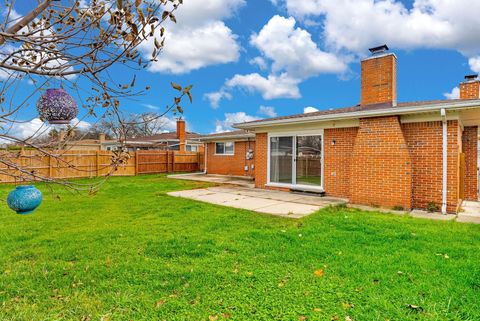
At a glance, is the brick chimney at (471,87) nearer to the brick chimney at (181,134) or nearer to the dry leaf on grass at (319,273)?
the dry leaf on grass at (319,273)

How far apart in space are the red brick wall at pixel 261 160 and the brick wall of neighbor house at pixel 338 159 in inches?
101

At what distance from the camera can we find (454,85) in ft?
38.4

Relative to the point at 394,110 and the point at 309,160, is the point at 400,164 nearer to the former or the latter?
the point at 394,110

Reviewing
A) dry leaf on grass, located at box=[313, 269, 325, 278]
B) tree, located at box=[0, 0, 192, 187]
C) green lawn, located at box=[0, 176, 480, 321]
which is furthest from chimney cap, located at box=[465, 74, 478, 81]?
tree, located at box=[0, 0, 192, 187]

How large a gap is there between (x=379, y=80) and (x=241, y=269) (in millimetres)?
7989

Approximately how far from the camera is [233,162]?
17094mm

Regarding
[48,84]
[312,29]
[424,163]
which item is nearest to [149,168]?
[312,29]

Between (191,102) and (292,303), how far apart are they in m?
2.22

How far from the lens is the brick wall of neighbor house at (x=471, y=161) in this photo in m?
9.04

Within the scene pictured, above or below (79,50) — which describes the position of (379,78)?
above

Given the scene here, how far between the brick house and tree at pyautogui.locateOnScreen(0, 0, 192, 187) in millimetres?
7054

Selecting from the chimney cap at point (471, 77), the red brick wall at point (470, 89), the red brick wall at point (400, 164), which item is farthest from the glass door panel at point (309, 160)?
the chimney cap at point (471, 77)

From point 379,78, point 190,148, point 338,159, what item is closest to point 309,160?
point 338,159

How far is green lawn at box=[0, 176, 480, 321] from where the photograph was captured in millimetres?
2715
